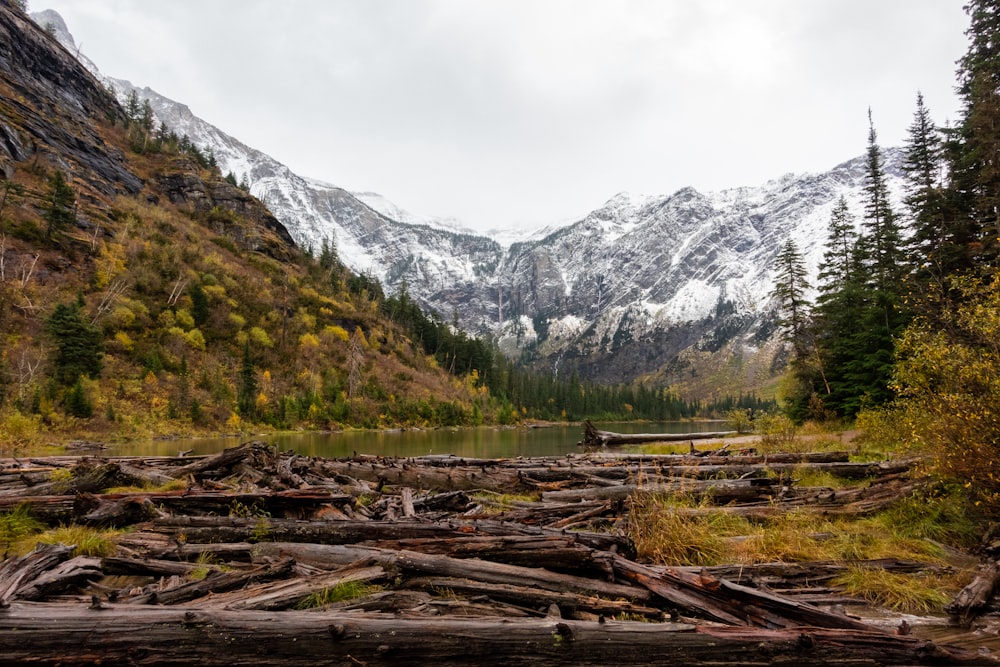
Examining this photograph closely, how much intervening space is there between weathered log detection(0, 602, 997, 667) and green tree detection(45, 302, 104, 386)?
5532 cm

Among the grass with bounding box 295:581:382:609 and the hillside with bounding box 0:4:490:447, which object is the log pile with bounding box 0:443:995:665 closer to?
the grass with bounding box 295:581:382:609

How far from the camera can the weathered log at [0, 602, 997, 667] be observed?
14.5 ft

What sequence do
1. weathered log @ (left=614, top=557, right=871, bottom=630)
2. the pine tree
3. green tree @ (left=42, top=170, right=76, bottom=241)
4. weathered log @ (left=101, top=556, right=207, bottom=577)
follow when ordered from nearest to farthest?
weathered log @ (left=614, top=557, right=871, bottom=630)
weathered log @ (left=101, top=556, right=207, bottom=577)
the pine tree
green tree @ (left=42, top=170, right=76, bottom=241)

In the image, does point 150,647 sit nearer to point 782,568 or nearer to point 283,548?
point 283,548

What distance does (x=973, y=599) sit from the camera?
5598mm

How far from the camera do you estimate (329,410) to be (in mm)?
67375

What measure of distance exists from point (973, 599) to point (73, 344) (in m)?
62.9

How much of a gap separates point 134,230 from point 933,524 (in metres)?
97.1

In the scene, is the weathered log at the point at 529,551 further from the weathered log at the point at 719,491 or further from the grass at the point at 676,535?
the weathered log at the point at 719,491

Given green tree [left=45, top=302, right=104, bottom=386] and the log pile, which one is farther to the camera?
green tree [left=45, top=302, right=104, bottom=386]

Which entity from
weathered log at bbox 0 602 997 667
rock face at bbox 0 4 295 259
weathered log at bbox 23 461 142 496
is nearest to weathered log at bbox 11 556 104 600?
weathered log at bbox 0 602 997 667

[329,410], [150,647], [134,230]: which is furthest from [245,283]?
[150,647]

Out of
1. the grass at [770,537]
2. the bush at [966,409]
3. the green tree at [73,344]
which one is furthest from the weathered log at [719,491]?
the green tree at [73,344]

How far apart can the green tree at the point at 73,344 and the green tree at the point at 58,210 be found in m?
20.8
